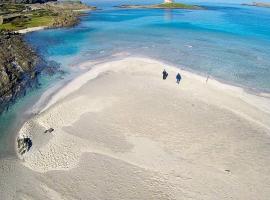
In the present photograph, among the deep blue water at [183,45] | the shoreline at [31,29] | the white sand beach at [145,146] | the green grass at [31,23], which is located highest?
the green grass at [31,23]

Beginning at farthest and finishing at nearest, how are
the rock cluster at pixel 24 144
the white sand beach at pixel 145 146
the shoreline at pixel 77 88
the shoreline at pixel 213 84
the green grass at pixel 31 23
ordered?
the green grass at pixel 31 23
the shoreline at pixel 213 84
the shoreline at pixel 77 88
the rock cluster at pixel 24 144
the white sand beach at pixel 145 146

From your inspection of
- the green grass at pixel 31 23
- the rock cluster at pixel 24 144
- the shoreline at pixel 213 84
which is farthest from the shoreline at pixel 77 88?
the green grass at pixel 31 23

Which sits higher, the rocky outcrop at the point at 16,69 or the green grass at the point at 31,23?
the green grass at the point at 31,23

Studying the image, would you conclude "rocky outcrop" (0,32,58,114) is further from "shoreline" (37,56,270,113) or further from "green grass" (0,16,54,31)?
"green grass" (0,16,54,31)

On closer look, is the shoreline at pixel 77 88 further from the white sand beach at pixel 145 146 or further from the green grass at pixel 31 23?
the green grass at pixel 31 23

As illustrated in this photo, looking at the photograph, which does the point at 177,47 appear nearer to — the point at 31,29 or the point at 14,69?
the point at 14,69

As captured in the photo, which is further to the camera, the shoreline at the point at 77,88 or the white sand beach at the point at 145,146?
the shoreline at the point at 77,88
